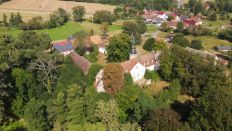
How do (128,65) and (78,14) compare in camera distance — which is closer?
(128,65)

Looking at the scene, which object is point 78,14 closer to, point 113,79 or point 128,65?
point 128,65

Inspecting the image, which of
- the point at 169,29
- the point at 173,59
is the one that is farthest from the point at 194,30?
the point at 173,59

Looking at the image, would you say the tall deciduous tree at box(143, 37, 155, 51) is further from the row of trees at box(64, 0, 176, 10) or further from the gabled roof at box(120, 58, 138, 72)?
the row of trees at box(64, 0, 176, 10)

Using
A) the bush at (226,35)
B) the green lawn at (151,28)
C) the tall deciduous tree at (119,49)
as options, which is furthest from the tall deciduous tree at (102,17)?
the tall deciduous tree at (119,49)

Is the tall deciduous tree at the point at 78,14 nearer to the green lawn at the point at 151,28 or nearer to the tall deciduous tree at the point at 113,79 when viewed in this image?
the green lawn at the point at 151,28

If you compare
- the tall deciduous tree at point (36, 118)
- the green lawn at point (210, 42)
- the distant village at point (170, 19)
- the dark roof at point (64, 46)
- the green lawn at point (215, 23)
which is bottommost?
the green lawn at point (210, 42)

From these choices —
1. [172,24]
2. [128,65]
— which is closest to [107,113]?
[128,65]
